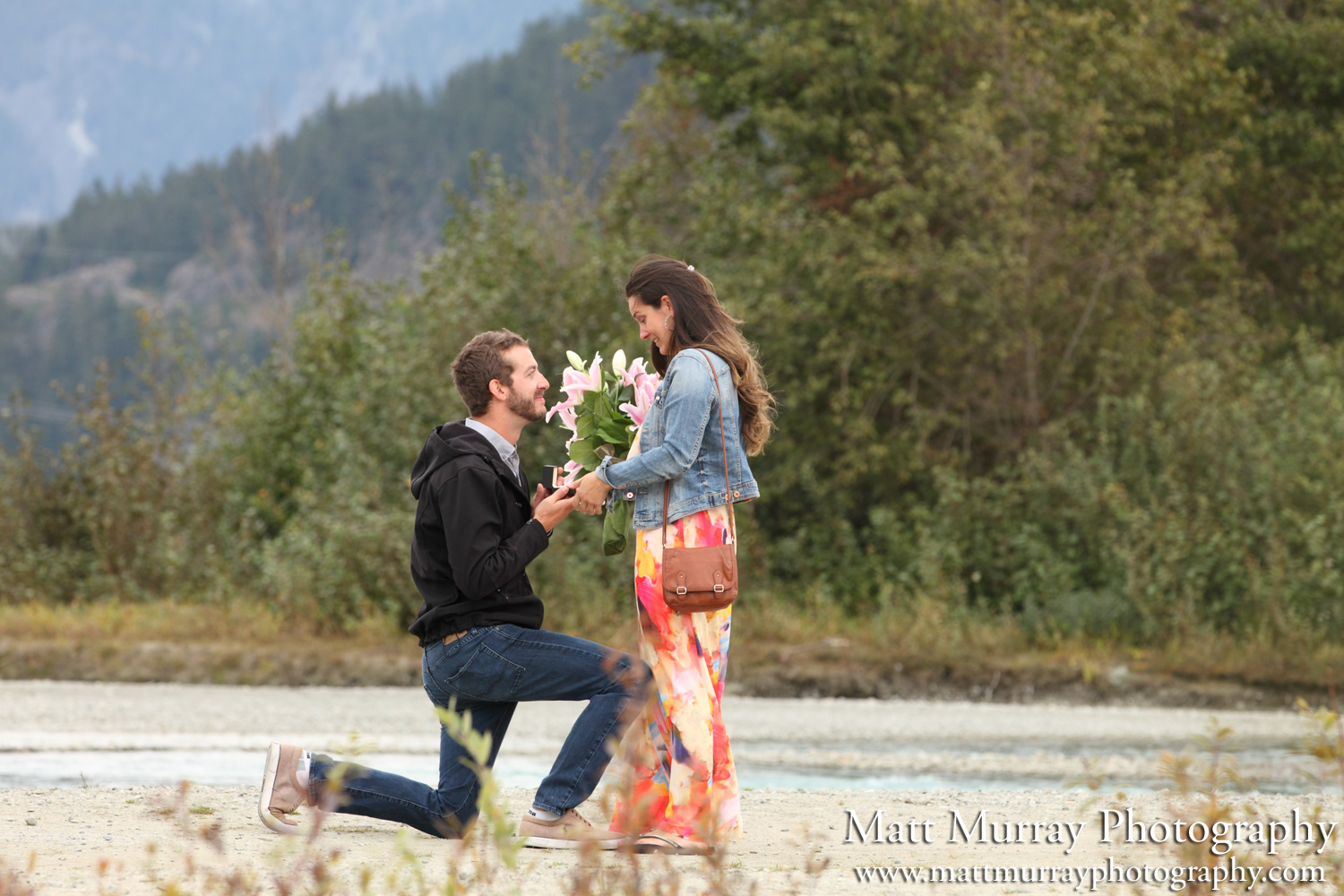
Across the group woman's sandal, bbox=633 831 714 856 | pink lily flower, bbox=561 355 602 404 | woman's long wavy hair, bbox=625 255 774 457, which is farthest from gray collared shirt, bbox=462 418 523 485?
woman's sandal, bbox=633 831 714 856

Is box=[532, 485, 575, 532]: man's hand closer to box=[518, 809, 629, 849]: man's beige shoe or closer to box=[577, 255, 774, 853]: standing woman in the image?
box=[577, 255, 774, 853]: standing woman

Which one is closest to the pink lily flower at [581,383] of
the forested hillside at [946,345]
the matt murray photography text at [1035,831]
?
the matt murray photography text at [1035,831]

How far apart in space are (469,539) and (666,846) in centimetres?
126

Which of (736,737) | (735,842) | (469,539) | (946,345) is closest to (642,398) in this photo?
(469,539)

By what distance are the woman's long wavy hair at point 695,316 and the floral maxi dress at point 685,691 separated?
48 cm

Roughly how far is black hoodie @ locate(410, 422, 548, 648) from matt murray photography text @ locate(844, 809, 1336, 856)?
188 centimetres

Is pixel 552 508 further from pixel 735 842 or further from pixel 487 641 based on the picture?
pixel 735 842

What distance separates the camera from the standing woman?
197 inches

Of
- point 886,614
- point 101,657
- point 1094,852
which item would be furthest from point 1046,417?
point 1094,852

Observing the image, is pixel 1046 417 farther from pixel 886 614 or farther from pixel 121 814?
pixel 121 814

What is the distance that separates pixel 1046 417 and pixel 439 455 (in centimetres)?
1330

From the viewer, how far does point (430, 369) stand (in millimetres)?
17484

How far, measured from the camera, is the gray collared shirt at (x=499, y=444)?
5082 mm

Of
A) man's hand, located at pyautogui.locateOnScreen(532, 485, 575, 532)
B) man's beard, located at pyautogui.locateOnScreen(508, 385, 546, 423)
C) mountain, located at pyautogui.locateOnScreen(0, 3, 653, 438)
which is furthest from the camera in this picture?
mountain, located at pyautogui.locateOnScreen(0, 3, 653, 438)
